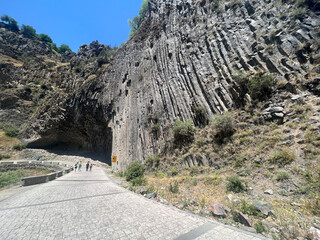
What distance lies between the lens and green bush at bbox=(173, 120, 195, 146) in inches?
413

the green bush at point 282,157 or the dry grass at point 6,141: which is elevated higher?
the dry grass at point 6,141

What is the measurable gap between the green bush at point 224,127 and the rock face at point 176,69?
5.17 feet

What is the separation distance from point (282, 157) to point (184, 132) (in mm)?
6079

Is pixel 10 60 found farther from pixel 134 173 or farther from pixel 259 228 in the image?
pixel 259 228

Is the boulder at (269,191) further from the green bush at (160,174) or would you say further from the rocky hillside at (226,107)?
the green bush at (160,174)

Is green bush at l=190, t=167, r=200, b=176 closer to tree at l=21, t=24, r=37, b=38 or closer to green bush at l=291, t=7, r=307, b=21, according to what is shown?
green bush at l=291, t=7, r=307, b=21

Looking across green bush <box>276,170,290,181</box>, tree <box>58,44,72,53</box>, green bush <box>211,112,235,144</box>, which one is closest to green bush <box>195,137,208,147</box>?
green bush <box>211,112,235,144</box>

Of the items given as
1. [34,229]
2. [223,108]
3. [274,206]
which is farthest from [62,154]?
[274,206]

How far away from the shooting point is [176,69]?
14.6 metres

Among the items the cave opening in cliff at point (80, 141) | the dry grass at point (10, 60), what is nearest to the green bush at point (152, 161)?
the cave opening in cliff at point (80, 141)

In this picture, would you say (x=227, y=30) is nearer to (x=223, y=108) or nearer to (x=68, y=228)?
(x=223, y=108)

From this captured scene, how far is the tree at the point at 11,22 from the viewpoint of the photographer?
56.9m

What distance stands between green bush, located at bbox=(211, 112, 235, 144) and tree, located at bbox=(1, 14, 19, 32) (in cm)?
9497

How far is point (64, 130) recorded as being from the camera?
29938 mm
